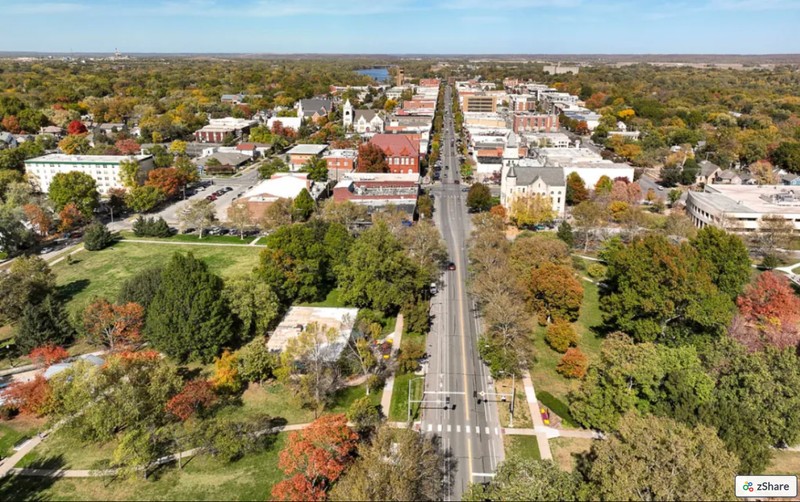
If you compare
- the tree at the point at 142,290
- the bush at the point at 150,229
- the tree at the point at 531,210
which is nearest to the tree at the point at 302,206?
the bush at the point at 150,229

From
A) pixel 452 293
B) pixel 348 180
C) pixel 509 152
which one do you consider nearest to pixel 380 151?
pixel 348 180

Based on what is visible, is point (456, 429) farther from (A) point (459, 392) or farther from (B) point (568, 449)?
(B) point (568, 449)

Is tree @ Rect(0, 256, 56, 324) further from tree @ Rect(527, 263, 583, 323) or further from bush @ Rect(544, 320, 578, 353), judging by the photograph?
bush @ Rect(544, 320, 578, 353)

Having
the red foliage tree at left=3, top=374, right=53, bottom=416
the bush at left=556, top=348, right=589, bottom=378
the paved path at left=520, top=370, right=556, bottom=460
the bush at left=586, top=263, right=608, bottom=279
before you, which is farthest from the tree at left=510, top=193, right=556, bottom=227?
the red foliage tree at left=3, top=374, right=53, bottom=416

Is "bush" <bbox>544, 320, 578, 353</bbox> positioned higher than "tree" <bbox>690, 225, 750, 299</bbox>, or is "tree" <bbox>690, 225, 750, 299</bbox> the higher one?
"tree" <bbox>690, 225, 750, 299</bbox>

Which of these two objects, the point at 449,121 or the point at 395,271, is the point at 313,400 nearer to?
the point at 395,271

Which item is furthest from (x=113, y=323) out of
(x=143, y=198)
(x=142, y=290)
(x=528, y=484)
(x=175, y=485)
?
(x=143, y=198)

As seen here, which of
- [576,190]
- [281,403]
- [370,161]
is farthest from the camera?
[370,161]
